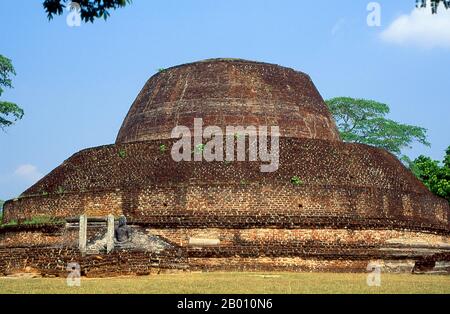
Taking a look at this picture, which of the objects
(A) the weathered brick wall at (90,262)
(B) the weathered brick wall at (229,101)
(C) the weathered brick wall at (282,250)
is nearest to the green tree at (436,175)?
(B) the weathered brick wall at (229,101)

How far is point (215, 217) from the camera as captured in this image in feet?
58.1

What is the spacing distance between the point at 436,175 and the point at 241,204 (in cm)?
1135

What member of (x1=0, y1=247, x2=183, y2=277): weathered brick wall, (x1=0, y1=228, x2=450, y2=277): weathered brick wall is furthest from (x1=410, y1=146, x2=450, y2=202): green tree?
(x1=0, y1=247, x2=183, y2=277): weathered brick wall

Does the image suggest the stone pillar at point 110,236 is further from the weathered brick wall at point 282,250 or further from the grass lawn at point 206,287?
the grass lawn at point 206,287

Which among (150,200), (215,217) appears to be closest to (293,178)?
(215,217)

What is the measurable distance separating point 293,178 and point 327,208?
110 cm

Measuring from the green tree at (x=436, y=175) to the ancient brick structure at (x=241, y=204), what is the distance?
15.9 ft

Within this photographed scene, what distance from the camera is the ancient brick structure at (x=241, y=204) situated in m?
16.9

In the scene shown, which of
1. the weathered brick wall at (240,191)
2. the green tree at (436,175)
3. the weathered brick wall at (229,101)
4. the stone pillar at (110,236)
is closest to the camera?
the stone pillar at (110,236)

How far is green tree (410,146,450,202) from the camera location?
85.9 ft

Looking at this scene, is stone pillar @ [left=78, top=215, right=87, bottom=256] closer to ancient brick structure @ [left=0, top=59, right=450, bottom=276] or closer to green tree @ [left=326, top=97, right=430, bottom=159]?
ancient brick structure @ [left=0, top=59, right=450, bottom=276]

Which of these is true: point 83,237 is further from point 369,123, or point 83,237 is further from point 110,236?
point 369,123

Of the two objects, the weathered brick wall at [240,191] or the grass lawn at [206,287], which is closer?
the grass lawn at [206,287]
